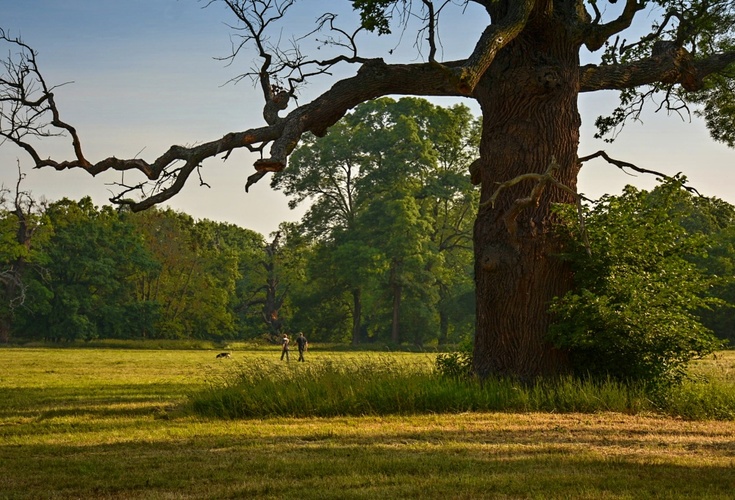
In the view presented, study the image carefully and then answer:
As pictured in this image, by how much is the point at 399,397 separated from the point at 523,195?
3.96 m

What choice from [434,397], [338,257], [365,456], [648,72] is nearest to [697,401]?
[434,397]

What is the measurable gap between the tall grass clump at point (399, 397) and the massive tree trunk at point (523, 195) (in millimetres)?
767

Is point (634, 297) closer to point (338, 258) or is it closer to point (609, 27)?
point (609, 27)

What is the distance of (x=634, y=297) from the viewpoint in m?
14.0

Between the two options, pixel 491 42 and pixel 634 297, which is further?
pixel 634 297

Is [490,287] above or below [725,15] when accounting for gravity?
below

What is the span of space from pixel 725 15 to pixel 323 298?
167 feet

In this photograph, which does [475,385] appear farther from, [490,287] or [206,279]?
[206,279]

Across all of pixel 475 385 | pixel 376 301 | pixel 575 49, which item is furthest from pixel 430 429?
pixel 376 301

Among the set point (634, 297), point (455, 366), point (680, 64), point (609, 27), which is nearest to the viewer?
point (634, 297)

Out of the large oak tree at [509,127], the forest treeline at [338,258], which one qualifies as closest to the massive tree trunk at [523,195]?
the large oak tree at [509,127]

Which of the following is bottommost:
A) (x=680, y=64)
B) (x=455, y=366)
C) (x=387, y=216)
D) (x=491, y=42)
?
(x=455, y=366)

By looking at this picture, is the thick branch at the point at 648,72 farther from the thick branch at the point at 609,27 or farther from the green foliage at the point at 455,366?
the green foliage at the point at 455,366

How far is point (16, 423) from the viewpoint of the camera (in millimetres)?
13328
